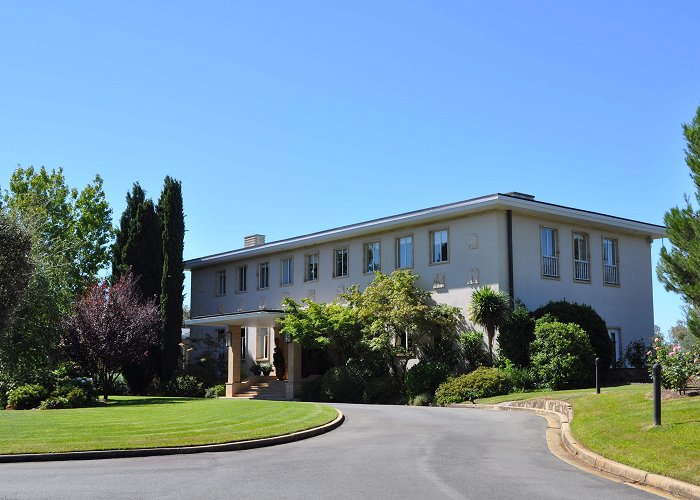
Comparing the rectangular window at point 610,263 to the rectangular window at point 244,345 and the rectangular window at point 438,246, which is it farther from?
the rectangular window at point 244,345

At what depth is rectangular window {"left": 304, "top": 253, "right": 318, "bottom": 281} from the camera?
121 ft

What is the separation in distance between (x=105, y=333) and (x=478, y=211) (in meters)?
14.5

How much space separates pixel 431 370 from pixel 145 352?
11.4 meters

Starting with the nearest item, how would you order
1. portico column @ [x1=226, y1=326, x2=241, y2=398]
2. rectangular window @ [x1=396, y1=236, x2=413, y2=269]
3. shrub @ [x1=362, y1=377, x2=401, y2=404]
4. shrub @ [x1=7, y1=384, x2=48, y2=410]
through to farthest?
shrub @ [x1=7, y1=384, x2=48, y2=410], shrub @ [x1=362, y1=377, x2=401, y2=404], rectangular window @ [x1=396, y1=236, x2=413, y2=269], portico column @ [x1=226, y1=326, x2=241, y2=398]

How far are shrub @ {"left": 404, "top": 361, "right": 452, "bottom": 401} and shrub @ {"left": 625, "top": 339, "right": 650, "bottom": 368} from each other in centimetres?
743

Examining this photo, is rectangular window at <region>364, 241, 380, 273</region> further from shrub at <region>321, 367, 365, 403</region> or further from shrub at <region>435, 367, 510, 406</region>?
shrub at <region>435, 367, 510, 406</region>

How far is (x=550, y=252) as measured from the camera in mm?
30703

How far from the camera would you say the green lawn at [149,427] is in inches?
566

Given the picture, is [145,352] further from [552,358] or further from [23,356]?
[552,358]

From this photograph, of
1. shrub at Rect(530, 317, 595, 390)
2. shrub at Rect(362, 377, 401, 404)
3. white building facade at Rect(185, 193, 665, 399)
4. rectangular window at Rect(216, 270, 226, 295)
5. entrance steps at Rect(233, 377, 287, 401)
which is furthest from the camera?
rectangular window at Rect(216, 270, 226, 295)

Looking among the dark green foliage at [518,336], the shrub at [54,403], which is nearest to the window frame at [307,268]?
the dark green foliage at [518,336]

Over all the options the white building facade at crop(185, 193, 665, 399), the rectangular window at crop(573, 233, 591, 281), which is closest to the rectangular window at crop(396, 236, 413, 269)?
the white building facade at crop(185, 193, 665, 399)

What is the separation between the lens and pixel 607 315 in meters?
32.1

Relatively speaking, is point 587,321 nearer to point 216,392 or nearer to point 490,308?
point 490,308
